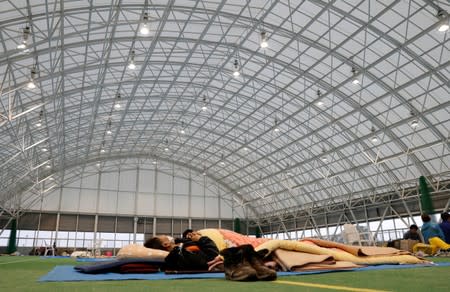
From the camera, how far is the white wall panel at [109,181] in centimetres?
4797

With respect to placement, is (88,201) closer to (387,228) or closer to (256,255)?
(387,228)

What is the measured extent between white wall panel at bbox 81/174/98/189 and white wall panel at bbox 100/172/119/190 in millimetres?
748

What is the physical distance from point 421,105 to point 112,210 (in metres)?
37.5

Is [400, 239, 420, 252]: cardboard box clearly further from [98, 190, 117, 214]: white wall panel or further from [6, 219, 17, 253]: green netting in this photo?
[6, 219, 17, 253]: green netting

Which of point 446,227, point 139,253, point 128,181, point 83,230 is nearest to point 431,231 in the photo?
point 446,227

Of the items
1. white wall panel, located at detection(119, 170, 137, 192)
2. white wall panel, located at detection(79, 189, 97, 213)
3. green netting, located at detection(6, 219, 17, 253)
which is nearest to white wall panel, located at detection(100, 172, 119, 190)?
white wall panel, located at detection(119, 170, 137, 192)

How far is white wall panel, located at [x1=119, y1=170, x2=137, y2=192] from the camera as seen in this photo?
48.7 metres

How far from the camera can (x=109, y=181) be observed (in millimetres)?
48188

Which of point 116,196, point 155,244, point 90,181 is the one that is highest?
point 90,181

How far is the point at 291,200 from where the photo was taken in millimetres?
46219

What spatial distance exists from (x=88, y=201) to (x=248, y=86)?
93.3 ft

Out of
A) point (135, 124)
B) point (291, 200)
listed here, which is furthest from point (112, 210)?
point (291, 200)

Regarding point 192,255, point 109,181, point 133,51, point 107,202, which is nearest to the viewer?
point 192,255

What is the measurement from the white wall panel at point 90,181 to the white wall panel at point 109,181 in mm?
748
